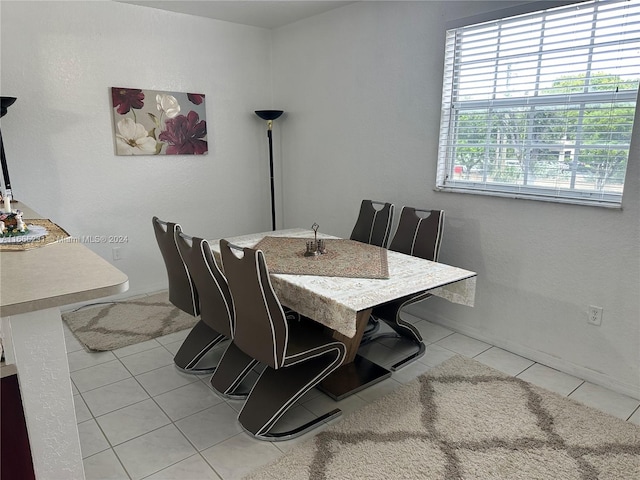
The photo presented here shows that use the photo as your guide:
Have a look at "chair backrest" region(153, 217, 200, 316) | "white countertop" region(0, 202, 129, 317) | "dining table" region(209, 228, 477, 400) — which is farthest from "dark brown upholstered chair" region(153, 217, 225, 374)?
"white countertop" region(0, 202, 129, 317)

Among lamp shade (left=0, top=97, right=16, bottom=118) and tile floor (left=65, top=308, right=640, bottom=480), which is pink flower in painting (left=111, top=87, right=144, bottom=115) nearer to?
lamp shade (left=0, top=97, right=16, bottom=118)

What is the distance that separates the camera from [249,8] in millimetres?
3771

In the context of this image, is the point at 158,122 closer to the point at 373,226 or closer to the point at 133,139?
the point at 133,139

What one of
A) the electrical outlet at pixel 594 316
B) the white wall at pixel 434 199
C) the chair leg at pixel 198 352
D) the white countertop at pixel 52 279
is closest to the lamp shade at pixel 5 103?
the white countertop at pixel 52 279

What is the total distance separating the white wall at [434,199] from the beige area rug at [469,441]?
51cm

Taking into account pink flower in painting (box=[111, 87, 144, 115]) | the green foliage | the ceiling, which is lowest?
the green foliage

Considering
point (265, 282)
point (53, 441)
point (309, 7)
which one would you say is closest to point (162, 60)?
point (309, 7)

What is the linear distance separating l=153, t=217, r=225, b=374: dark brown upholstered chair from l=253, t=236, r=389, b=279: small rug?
50 cm

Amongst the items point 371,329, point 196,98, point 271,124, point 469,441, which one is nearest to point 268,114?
point 271,124

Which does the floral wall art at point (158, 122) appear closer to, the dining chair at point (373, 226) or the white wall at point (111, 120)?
the white wall at point (111, 120)

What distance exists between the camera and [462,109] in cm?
312

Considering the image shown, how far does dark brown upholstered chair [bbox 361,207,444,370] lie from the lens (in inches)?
113

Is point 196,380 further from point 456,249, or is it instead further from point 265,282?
point 456,249

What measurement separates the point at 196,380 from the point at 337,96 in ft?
8.70
